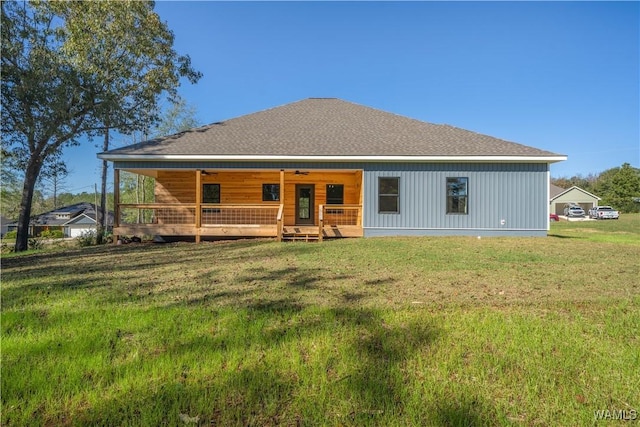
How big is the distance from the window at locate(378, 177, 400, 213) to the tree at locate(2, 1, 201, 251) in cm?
1200

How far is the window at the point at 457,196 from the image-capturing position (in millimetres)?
12633

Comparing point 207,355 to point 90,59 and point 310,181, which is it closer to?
point 310,181

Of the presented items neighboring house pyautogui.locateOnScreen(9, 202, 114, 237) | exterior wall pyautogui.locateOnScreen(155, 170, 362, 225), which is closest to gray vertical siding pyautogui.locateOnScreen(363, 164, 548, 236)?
exterior wall pyautogui.locateOnScreen(155, 170, 362, 225)

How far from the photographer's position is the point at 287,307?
13.0ft

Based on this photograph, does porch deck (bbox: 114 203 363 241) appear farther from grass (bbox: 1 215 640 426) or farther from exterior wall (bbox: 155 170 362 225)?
grass (bbox: 1 215 640 426)

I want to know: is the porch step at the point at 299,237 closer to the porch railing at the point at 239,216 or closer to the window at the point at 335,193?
the porch railing at the point at 239,216

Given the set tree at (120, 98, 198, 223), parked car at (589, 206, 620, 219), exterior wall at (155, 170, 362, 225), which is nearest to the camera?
exterior wall at (155, 170, 362, 225)

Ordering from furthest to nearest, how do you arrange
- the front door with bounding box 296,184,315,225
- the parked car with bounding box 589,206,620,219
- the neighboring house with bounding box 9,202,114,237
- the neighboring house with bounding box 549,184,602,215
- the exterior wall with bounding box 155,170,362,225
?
1. the neighboring house with bounding box 549,184,602,215
2. the neighboring house with bounding box 9,202,114,237
3. the parked car with bounding box 589,206,620,219
4. the front door with bounding box 296,184,315,225
5. the exterior wall with bounding box 155,170,362,225

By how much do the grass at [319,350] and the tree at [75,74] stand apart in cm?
952

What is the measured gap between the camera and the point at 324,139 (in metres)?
13.3

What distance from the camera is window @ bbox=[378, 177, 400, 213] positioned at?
12.8 metres

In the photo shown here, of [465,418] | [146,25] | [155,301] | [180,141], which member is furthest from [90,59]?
[465,418]

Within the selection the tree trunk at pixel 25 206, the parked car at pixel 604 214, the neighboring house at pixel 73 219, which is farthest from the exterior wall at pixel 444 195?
the neighboring house at pixel 73 219

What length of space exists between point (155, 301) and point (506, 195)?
1259 cm
